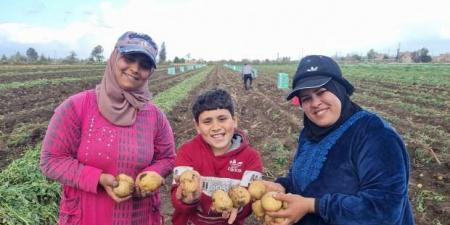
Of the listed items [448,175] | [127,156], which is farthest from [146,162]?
[448,175]

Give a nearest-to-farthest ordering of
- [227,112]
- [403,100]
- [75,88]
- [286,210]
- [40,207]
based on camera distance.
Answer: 1. [286,210]
2. [227,112]
3. [40,207]
4. [403,100]
5. [75,88]

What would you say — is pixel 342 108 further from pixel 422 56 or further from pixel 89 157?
pixel 422 56

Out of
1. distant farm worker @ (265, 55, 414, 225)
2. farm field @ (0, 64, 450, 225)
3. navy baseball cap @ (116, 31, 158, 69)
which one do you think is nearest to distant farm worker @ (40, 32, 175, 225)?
navy baseball cap @ (116, 31, 158, 69)

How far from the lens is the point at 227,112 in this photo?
8.52ft

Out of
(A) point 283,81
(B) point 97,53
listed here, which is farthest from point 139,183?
(B) point 97,53

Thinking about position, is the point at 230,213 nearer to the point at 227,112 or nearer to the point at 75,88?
the point at 227,112

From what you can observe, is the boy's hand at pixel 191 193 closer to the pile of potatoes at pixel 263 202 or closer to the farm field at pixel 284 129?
the pile of potatoes at pixel 263 202

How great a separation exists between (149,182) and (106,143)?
336 mm

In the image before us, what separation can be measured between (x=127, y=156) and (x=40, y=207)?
2.17 metres

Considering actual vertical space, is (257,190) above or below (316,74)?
below

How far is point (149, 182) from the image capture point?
2.41 meters

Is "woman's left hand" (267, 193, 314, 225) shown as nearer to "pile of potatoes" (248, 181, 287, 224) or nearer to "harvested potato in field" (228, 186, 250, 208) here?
"pile of potatoes" (248, 181, 287, 224)

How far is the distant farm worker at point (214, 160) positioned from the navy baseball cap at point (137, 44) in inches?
16.5

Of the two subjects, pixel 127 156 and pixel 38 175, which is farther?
pixel 38 175
